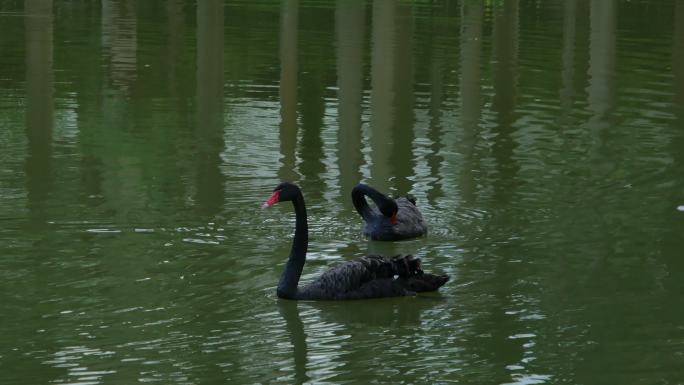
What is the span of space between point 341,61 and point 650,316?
1330cm

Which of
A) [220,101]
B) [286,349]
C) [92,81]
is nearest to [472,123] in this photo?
[220,101]

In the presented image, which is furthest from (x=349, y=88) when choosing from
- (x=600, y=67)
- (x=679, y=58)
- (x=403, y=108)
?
(x=679, y=58)

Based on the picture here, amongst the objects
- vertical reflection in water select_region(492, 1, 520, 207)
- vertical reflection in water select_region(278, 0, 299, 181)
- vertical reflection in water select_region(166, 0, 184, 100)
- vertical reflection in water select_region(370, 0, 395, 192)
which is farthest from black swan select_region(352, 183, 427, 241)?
vertical reflection in water select_region(166, 0, 184, 100)

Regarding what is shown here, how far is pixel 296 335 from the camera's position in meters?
10.2

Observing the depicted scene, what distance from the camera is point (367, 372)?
9297mm

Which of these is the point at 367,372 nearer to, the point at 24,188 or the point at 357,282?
the point at 357,282

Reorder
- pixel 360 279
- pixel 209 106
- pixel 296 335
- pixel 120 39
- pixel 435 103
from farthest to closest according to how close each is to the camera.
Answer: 1. pixel 120 39
2. pixel 435 103
3. pixel 209 106
4. pixel 360 279
5. pixel 296 335

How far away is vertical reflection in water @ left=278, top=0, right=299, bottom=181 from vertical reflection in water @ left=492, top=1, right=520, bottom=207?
2.11 meters

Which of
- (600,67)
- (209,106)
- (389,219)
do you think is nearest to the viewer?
(389,219)

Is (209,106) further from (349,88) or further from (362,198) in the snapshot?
(362,198)

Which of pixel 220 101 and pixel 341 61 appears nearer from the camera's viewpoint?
pixel 220 101

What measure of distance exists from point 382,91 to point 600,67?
4567 millimetres

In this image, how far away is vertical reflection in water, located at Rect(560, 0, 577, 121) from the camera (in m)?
20.7

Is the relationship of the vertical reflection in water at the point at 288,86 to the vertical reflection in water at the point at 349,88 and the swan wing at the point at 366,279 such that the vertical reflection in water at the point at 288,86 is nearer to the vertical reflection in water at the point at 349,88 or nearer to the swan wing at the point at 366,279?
the vertical reflection in water at the point at 349,88
